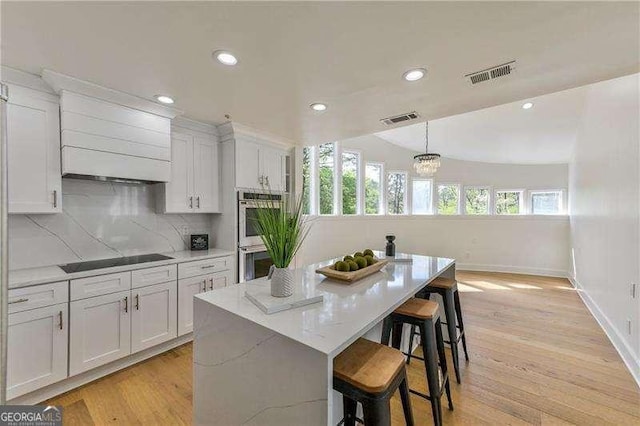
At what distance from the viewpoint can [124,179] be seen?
2373 millimetres

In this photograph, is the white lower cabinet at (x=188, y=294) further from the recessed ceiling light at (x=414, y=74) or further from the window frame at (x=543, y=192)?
the window frame at (x=543, y=192)

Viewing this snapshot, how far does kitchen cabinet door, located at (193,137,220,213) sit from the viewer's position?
3002 mm

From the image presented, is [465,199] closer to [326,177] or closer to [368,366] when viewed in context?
[326,177]

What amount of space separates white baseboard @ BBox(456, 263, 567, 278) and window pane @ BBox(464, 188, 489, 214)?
4.08ft

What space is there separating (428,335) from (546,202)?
19.7 feet

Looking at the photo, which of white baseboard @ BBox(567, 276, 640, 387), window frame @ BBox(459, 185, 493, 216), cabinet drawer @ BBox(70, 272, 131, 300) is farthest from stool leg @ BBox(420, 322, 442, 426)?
window frame @ BBox(459, 185, 493, 216)

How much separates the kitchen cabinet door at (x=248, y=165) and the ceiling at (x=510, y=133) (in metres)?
2.72

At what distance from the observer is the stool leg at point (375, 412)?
964 mm

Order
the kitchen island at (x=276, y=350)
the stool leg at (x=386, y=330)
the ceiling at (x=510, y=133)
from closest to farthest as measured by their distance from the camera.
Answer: the kitchen island at (x=276, y=350) → the stool leg at (x=386, y=330) → the ceiling at (x=510, y=133)

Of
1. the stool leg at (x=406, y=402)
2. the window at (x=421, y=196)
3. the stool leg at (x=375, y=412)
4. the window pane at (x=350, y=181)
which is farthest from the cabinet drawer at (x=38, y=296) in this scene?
the window at (x=421, y=196)

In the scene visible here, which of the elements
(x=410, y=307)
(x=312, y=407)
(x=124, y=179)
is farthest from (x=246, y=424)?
(x=124, y=179)

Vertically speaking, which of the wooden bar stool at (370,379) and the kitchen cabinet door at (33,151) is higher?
the kitchen cabinet door at (33,151)

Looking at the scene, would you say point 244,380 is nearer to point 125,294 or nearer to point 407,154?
point 125,294

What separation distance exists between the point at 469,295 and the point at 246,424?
160 inches
